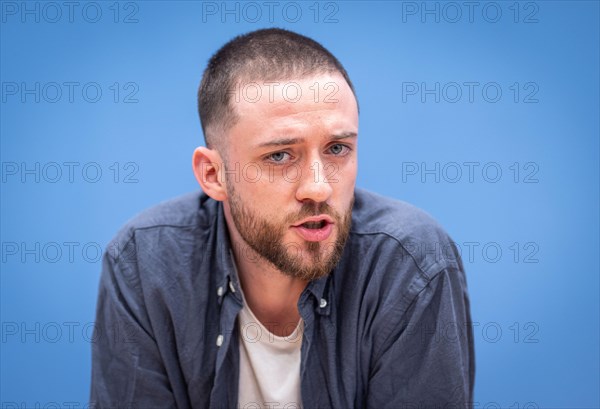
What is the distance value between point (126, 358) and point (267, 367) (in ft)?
1.39

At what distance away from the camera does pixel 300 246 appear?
197 cm

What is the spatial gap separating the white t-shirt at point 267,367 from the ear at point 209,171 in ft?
1.23

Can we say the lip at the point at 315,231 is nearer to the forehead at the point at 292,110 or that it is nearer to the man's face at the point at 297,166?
the man's face at the point at 297,166

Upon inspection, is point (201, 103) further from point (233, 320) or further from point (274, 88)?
point (233, 320)

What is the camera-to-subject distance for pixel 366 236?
2152 millimetres

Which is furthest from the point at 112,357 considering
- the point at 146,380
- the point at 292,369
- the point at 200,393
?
the point at 292,369

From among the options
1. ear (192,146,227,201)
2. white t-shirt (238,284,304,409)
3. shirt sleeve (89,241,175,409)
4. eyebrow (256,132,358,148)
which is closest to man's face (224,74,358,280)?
eyebrow (256,132,358,148)

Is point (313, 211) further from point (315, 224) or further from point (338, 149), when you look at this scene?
point (338, 149)

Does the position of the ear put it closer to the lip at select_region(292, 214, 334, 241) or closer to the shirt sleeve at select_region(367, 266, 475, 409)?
the lip at select_region(292, 214, 334, 241)

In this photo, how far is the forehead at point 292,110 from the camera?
1912 millimetres

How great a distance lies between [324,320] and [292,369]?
191 millimetres

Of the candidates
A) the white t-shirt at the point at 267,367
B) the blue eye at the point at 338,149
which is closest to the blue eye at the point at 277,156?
the blue eye at the point at 338,149

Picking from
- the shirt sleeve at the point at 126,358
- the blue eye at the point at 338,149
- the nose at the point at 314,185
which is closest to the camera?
the nose at the point at 314,185

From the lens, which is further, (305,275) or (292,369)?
(292,369)
